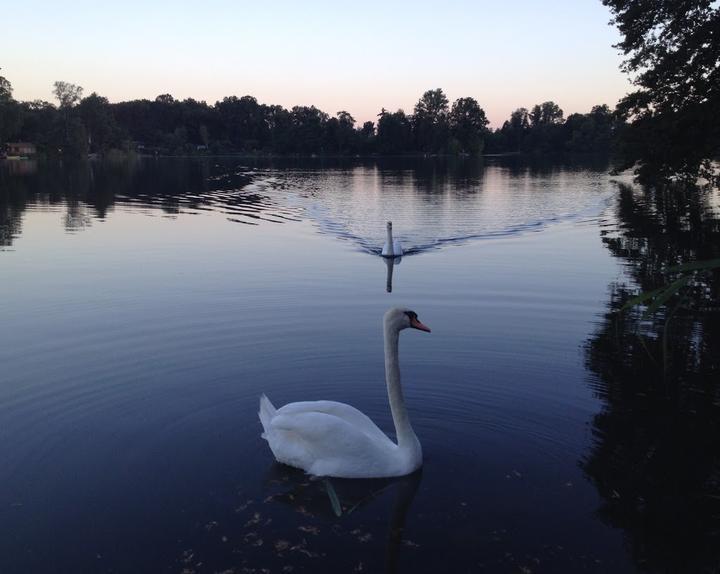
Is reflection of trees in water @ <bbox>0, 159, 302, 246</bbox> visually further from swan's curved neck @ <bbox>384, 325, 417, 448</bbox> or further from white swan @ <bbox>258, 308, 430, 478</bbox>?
swan's curved neck @ <bbox>384, 325, 417, 448</bbox>

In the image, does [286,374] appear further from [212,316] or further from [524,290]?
[524,290]

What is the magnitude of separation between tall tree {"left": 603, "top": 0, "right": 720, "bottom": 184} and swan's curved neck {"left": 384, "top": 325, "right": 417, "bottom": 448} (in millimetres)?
23722

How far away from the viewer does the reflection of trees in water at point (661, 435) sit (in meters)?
6.41

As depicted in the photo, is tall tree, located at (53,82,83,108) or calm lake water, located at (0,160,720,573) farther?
tall tree, located at (53,82,83,108)

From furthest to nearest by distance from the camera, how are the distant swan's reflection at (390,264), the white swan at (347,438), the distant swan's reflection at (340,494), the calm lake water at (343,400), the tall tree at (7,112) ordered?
the tall tree at (7,112), the distant swan's reflection at (390,264), the white swan at (347,438), the distant swan's reflection at (340,494), the calm lake water at (343,400)

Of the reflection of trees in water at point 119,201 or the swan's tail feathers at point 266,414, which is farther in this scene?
the reflection of trees in water at point 119,201

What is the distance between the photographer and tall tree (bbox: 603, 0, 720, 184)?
90.2ft

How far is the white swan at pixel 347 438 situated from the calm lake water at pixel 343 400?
17 cm

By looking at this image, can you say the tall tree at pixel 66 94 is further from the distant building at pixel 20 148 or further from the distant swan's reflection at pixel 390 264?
the distant swan's reflection at pixel 390 264

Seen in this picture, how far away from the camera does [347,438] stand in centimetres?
734

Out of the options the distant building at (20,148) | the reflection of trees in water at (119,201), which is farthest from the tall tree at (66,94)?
the reflection of trees in water at (119,201)

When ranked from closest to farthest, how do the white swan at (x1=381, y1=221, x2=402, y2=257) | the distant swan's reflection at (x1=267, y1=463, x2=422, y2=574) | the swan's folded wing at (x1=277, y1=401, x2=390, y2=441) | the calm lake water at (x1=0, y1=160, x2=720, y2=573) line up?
the calm lake water at (x1=0, y1=160, x2=720, y2=573) → the distant swan's reflection at (x1=267, y1=463, x2=422, y2=574) → the swan's folded wing at (x1=277, y1=401, x2=390, y2=441) → the white swan at (x1=381, y1=221, x2=402, y2=257)

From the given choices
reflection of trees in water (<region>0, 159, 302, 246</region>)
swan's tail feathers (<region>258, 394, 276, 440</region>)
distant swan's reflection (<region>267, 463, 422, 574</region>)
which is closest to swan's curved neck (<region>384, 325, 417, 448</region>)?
distant swan's reflection (<region>267, 463, 422, 574</region>)

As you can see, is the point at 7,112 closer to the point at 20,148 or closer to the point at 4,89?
the point at 4,89
